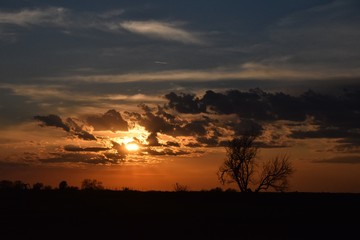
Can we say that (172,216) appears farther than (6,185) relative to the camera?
No

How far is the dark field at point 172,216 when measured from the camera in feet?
121

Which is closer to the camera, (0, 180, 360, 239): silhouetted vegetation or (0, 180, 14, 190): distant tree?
(0, 180, 360, 239): silhouetted vegetation

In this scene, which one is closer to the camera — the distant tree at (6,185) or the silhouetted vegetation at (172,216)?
the silhouetted vegetation at (172,216)

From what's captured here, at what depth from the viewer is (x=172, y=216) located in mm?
45219

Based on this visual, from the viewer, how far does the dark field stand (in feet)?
121

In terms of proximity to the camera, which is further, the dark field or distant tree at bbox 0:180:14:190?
distant tree at bbox 0:180:14:190

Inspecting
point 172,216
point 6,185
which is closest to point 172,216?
point 172,216

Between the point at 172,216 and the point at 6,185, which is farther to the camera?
the point at 6,185

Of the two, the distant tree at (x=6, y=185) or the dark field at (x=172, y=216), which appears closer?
the dark field at (x=172, y=216)

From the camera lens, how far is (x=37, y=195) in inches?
2351

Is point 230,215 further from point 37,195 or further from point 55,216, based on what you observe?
point 37,195

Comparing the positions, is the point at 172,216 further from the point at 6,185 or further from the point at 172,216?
the point at 6,185

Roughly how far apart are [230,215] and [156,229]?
10.9 metres

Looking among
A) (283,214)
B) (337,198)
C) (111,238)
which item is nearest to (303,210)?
(283,214)
